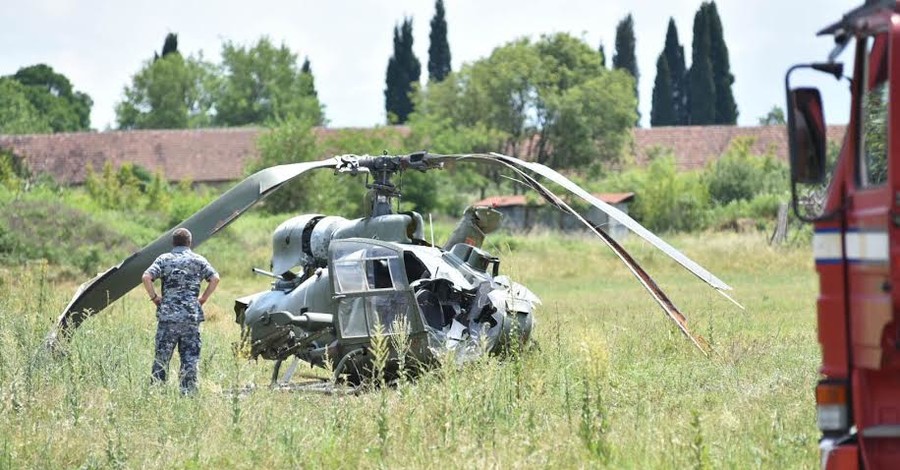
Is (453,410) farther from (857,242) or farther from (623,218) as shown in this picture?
(857,242)

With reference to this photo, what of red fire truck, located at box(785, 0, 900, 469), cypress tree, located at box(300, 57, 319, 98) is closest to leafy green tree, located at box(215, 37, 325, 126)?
cypress tree, located at box(300, 57, 319, 98)

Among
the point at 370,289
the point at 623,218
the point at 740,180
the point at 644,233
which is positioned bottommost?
the point at 370,289

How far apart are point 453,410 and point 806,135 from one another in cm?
433

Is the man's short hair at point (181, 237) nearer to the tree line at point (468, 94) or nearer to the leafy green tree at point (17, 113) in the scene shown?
the tree line at point (468, 94)

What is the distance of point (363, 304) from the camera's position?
45.8 ft

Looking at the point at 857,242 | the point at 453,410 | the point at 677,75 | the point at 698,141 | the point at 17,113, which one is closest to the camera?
the point at 857,242

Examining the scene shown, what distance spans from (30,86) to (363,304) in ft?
311

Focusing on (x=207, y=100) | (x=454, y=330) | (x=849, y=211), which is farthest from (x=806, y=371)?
(x=207, y=100)

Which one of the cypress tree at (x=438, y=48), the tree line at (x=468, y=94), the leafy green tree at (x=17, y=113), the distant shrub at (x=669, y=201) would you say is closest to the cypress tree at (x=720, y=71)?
the tree line at (x=468, y=94)

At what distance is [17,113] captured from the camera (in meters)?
88.5

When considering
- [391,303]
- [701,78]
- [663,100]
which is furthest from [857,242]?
[663,100]

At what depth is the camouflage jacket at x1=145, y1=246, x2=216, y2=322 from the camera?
13.0 meters

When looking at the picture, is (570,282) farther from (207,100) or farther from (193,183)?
(207,100)

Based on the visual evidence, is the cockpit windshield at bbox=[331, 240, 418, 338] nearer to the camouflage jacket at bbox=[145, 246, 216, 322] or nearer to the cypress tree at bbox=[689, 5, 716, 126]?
the camouflage jacket at bbox=[145, 246, 216, 322]
